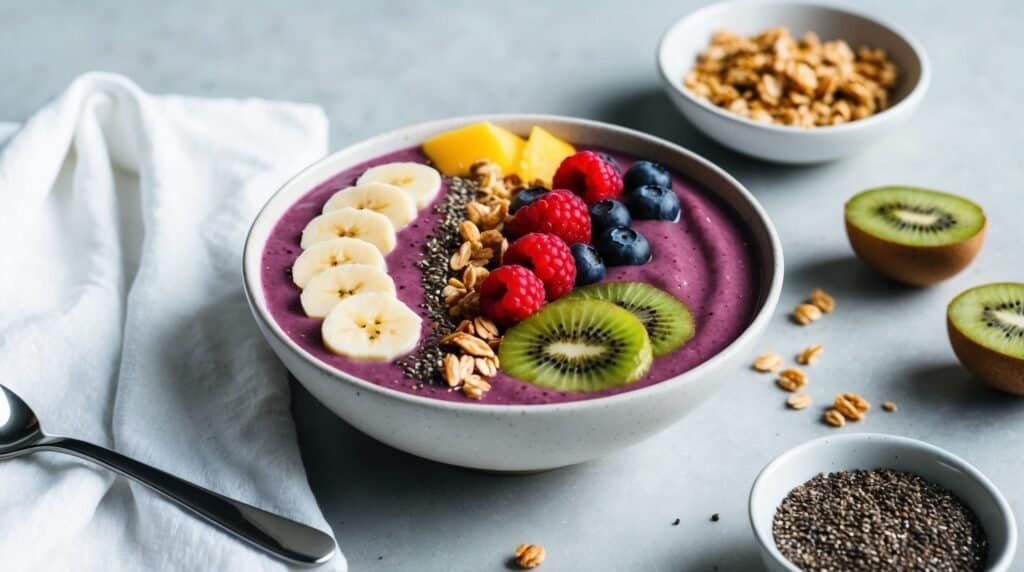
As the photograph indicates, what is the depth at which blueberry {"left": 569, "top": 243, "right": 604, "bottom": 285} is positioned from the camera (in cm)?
223

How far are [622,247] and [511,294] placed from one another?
0.29m

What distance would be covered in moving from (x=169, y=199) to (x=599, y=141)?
100cm

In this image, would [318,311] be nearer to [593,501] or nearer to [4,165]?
[593,501]

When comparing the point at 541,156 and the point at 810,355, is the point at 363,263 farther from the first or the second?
the point at 810,355

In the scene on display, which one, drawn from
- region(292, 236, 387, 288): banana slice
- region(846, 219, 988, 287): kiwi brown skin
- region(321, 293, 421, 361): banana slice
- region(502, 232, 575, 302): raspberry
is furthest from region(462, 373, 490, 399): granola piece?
region(846, 219, 988, 287): kiwi brown skin

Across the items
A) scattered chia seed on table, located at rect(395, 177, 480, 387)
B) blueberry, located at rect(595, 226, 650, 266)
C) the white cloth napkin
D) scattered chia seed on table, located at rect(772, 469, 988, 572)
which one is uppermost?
blueberry, located at rect(595, 226, 650, 266)

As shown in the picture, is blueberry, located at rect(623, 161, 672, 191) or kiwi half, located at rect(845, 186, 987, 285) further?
kiwi half, located at rect(845, 186, 987, 285)

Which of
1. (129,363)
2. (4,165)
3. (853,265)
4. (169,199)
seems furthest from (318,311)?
(853,265)

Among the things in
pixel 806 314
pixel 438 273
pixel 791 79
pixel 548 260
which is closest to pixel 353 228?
pixel 438 273

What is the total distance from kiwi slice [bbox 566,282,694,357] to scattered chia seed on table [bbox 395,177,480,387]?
25 centimetres

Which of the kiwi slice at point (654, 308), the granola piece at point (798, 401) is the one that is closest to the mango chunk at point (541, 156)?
the kiwi slice at point (654, 308)

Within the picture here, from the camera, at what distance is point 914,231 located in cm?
266

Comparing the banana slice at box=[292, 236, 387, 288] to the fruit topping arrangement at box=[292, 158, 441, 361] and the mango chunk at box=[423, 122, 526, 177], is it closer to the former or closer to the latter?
the fruit topping arrangement at box=[292, 158, 441, 361]

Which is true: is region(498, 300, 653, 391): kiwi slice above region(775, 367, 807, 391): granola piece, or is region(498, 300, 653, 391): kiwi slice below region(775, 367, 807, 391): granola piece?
above
